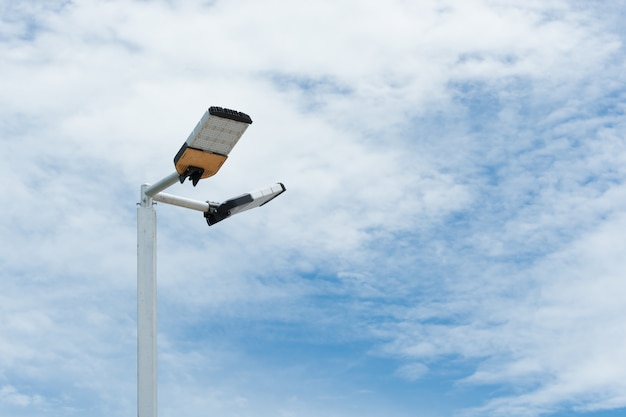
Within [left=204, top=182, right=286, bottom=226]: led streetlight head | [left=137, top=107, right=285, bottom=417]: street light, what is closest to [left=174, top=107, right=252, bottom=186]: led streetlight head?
[left=137, top=107, right=285, bottom=417]: street light

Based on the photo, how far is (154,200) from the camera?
9.45 m

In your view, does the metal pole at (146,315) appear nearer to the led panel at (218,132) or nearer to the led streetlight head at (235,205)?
the led streetlight head at (235,205)

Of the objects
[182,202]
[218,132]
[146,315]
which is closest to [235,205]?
[182,202]

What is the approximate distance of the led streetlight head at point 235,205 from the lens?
32.0 ft

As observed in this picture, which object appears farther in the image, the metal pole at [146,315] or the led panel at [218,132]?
the metal pole at [146,315]

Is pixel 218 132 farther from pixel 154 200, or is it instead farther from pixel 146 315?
pixel 146 315

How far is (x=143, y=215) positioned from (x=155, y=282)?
2.05 feet

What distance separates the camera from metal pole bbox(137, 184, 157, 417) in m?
8.89

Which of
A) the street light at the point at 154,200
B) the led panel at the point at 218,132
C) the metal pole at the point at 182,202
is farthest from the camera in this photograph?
the metal pole at the point at 182,202

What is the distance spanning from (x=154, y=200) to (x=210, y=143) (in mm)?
837

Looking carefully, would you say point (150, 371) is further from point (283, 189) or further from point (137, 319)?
point (283, 189)

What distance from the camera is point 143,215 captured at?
9.32 metres

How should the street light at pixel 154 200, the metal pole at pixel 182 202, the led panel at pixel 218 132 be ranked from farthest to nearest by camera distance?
the metal pole at pixel 182 202 < the street light at pixel 154 200 < the led panel at pixel 218 132

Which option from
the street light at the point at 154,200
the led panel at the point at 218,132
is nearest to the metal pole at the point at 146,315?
the street light at the point at 154,200
